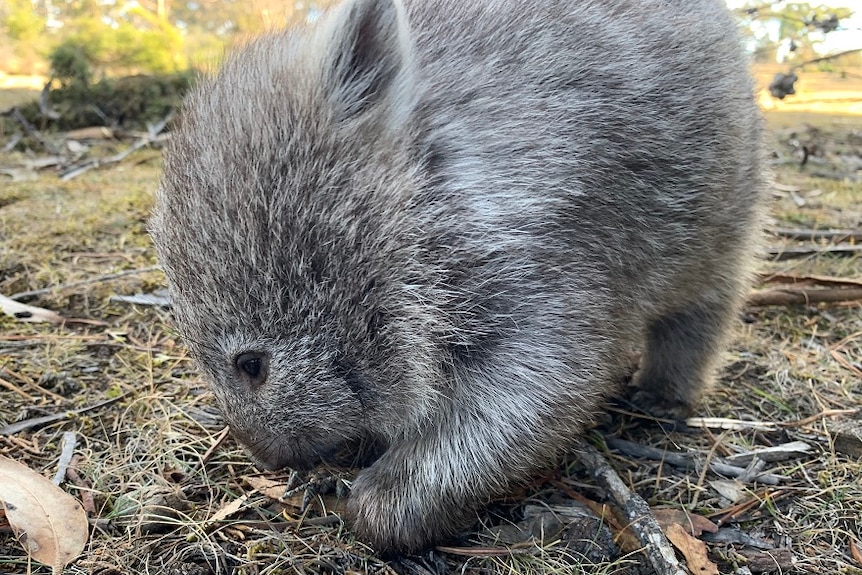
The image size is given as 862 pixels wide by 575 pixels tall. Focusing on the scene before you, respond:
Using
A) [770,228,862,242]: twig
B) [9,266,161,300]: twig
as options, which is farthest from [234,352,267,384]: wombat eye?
[770,228,862,242]: twig

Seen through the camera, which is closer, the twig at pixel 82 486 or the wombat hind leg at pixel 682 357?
the twig at pixel 82 486

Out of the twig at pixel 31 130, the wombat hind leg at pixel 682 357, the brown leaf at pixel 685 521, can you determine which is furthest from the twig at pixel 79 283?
the twig at pixel 31 130

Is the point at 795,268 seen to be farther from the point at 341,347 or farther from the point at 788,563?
the point at 341,347

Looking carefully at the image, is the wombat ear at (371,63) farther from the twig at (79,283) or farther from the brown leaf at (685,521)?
the twig at (79,283)

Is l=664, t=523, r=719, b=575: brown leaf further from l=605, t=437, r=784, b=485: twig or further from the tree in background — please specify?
the tree in background

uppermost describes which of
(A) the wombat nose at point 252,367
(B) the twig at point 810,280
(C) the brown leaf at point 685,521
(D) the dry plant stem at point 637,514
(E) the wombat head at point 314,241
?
(E) the wombat head at point 314,241

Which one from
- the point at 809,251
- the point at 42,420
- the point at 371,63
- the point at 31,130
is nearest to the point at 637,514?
the point at 371,63

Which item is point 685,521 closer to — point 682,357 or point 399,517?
point 682,357
